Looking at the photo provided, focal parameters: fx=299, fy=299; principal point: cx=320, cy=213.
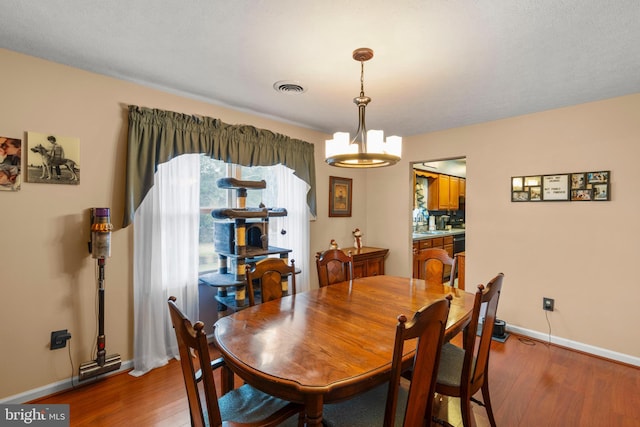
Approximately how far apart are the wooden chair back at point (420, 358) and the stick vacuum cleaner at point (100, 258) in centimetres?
217

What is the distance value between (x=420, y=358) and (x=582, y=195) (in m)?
2.87

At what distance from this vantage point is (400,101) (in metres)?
2.84

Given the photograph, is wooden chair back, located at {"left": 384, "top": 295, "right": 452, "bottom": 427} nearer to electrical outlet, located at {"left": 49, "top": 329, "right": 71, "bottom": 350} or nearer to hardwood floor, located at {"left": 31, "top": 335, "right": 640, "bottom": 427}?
hardwood floor, located at {"left": 31, "top": 335, "right": 640, "bottom": 427}

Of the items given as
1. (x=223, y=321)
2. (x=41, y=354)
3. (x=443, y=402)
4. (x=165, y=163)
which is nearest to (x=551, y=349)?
(x=443, y=402)

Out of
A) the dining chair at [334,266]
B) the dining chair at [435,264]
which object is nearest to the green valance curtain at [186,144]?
the dining chair at [334,266]

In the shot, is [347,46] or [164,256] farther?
[164,256]

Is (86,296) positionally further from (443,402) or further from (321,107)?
(443,402)

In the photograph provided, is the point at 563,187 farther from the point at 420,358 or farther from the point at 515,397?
the point at 420,358

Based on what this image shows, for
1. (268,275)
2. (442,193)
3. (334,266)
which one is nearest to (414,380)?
(268,275)

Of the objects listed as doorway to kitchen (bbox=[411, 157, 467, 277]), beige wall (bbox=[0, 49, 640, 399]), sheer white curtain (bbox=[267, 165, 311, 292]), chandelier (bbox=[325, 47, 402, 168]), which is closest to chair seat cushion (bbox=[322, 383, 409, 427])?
chandelier (bbox=[325, 47, 402, 168])

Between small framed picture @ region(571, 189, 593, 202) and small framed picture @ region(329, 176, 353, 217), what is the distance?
99.0 inches

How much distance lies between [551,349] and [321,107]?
330cm

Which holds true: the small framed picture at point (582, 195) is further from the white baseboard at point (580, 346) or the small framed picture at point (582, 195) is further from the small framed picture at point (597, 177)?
the white baseboard at point (580, 346)

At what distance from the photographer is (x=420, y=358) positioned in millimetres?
1137
